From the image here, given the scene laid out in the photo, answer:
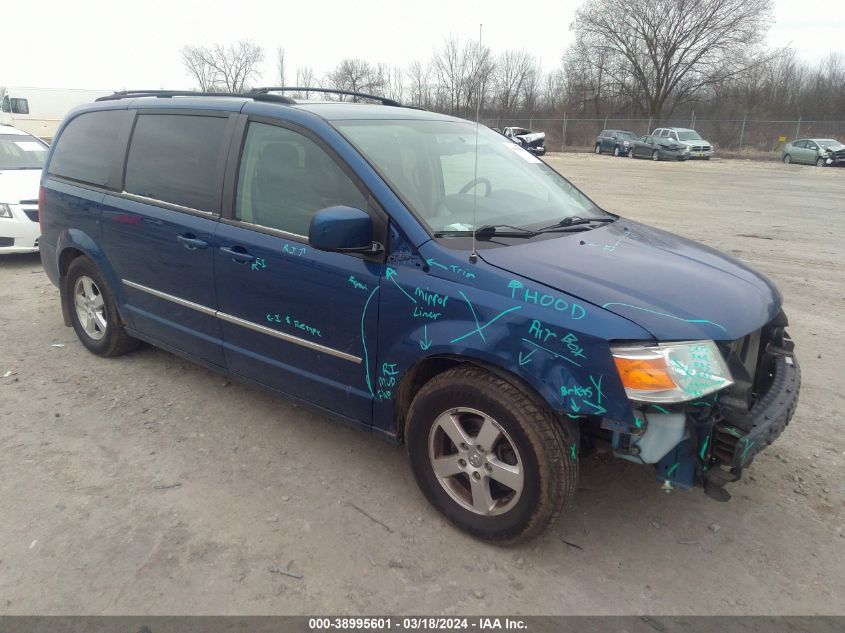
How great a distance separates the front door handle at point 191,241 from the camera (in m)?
3.48

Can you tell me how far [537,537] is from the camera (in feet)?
8.63

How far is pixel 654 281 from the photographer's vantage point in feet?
8.55

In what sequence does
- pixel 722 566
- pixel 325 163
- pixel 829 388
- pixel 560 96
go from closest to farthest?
1. pixel 722 566
2. pixel 325 163
3. pixel 829 388
4. pixel 560 96

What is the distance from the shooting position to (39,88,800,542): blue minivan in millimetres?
2344

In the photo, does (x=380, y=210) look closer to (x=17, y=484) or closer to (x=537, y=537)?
(x=537, y=537)

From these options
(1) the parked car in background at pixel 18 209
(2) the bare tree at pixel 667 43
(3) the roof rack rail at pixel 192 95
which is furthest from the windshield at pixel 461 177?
(2) the bare tree at pixel 667 43

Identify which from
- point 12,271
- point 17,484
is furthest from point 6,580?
point 12,271

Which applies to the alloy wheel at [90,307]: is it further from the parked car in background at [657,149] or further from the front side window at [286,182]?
the parked car in background at [657,149]

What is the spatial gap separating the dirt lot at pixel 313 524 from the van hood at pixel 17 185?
4075 mm

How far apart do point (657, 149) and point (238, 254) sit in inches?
1351

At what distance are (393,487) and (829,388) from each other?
10.5 ft

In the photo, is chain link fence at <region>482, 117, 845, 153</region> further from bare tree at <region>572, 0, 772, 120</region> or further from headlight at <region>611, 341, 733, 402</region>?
headlight at <region>611, 341, 733, 402</region>

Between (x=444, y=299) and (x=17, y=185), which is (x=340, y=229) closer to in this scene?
(x=444, y=299)

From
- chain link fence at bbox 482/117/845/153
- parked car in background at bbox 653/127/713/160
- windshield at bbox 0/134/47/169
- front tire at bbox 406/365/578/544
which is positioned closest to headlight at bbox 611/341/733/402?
front tire at bbox 406/365/578/544
